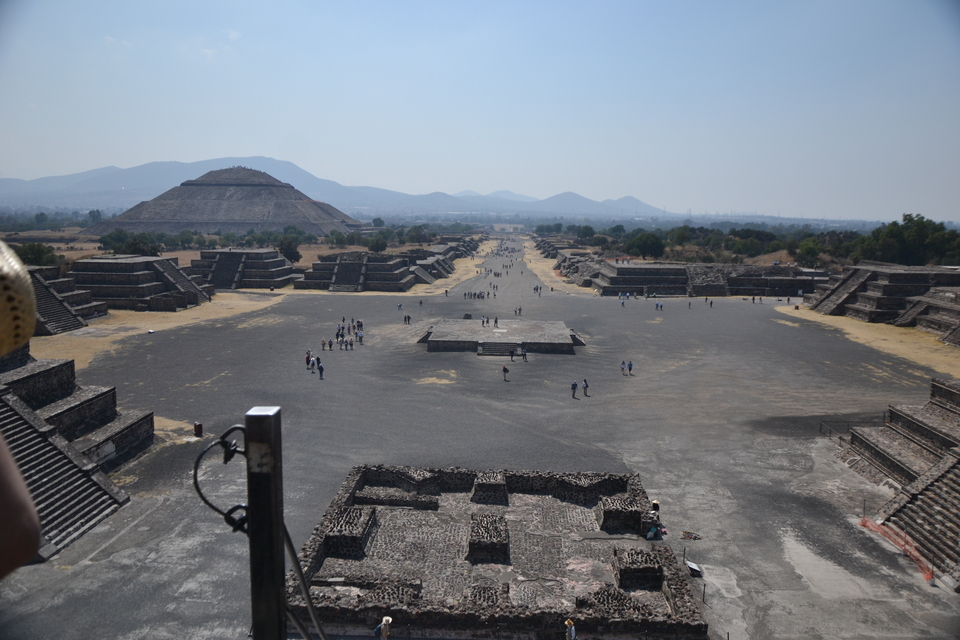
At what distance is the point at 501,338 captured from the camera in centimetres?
3747

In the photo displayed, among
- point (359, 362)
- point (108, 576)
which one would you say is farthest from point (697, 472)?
point (359, 362)

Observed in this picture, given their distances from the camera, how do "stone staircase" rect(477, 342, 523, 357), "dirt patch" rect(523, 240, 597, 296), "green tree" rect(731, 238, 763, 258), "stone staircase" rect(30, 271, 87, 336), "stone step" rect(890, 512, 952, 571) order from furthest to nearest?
"green tree" rect(731, 238, 763, 258), "dirt patch" rect(523, 240, 597, 296), "stone staircase" rect(30, 271, 87, 336), "stone staircase" rect(477, 342, 523, 357), "stone step" rect(890, 512, 952, 571)

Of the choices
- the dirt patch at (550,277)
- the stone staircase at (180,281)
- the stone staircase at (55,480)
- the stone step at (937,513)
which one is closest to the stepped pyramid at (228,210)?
the dirt patch at (550,277)

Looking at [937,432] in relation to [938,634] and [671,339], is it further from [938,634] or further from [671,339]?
[671,339]

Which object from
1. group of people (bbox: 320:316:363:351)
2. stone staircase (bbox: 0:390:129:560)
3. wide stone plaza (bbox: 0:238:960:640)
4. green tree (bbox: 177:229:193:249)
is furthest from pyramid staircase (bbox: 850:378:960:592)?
green tree (bbox: 177:229:193:249)

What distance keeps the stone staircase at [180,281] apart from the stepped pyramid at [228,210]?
10604 cm

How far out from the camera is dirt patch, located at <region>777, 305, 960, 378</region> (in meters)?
34.2

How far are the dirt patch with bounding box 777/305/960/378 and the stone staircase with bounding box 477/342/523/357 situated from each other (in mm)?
24618

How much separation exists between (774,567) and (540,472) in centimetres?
694

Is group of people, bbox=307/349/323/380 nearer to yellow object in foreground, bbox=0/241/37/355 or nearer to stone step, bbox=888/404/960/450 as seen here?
stone step, bbox=888/404/960/450

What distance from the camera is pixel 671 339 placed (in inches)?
1581

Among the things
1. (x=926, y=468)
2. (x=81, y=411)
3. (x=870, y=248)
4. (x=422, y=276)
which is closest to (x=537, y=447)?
(x=926, y=468)

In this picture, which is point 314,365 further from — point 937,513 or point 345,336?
point 937,513

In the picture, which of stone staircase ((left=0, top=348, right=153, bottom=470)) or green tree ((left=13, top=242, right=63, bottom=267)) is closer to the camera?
stone staircase ((left=0, top=348, right=153, bottom=470))
